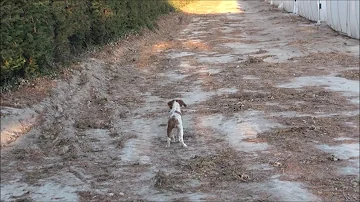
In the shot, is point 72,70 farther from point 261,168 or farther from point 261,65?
point 261,168

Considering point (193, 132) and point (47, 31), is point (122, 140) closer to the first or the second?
point (193, 132)

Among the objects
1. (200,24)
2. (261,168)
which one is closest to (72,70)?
(261,168)

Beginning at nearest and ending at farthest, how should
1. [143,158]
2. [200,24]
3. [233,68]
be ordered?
[143,158] → [233,68] → [200,24]

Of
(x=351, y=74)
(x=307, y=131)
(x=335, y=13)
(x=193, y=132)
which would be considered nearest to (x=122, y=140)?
(x=193, y=132)

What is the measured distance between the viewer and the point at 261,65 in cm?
1433

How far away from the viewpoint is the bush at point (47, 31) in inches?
355

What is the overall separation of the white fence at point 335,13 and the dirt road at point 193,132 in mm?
3467

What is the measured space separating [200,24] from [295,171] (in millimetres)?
23357

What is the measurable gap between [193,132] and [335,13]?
14574mm

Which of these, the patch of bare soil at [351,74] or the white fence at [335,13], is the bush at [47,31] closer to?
the patch of bare soil at [351,74]

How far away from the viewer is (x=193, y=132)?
8.33 m

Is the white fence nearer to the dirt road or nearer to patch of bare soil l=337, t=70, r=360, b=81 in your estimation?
the dirt road

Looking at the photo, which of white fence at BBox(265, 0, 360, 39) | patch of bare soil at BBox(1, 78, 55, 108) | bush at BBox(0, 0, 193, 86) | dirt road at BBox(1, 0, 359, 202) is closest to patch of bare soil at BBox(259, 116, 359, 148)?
dirt road at BBox(1, 0, 359, 202)

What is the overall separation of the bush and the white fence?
28.5ft
